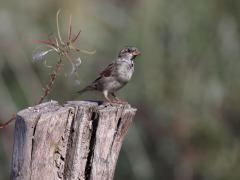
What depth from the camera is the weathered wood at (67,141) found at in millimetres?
6012

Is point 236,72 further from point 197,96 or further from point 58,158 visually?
point 58,158

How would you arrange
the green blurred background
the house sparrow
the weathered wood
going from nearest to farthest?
the weathered wood → the house sparrow → the green blurred background

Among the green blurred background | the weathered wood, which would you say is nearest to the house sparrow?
the weathered wood

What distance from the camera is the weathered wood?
601 centimetres

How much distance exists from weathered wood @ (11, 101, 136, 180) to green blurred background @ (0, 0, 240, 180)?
9014 millimetres

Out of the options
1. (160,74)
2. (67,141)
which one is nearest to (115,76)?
(67,141)

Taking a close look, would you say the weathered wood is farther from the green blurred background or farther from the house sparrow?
the green blurred background

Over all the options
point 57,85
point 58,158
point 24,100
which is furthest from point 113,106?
point 24,100

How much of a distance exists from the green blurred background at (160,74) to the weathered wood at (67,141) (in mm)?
9014

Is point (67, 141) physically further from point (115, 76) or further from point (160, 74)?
point (160, 74)

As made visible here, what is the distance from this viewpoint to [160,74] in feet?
55.7

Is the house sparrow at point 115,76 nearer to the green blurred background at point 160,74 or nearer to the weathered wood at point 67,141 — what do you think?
the weathered wood at point 67,141

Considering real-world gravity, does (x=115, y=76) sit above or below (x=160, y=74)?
below

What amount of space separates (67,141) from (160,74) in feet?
35.5
